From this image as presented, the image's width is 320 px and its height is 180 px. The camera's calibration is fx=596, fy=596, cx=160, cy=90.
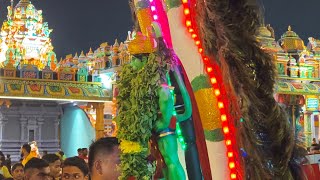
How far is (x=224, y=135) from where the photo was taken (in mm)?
2822

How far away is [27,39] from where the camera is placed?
22.0 metres

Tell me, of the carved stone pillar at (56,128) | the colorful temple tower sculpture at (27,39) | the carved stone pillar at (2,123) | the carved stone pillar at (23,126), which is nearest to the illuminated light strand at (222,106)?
the carved stone pillar at (2,123)

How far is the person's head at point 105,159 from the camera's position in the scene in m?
3.32

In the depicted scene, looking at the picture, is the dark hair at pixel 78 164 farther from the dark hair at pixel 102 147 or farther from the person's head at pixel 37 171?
the dark hair at pixel 102 147

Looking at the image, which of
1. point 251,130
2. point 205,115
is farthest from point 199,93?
point 251,130

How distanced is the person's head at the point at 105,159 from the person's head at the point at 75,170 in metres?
0.96

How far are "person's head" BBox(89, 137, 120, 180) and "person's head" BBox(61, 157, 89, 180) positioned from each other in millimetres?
965

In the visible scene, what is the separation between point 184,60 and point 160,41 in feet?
A: 0.51

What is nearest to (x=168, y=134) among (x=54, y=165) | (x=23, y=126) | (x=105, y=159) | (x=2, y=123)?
(x=105, y=159)

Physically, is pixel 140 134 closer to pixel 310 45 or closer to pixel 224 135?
pixel 224 135

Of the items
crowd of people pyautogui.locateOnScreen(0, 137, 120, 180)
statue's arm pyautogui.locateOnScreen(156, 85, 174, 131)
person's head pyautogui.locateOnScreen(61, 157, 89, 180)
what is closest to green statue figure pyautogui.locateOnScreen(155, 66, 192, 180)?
statue's arm pyautogui.locateOnScreen(156, 85, 174, 131)

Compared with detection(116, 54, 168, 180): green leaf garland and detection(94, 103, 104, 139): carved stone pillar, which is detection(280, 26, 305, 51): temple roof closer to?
detection(94, 103, 104, 139): carved stone pillar

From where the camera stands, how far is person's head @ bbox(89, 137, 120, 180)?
3322 mm

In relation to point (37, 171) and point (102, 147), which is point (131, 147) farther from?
point (37, 171)
